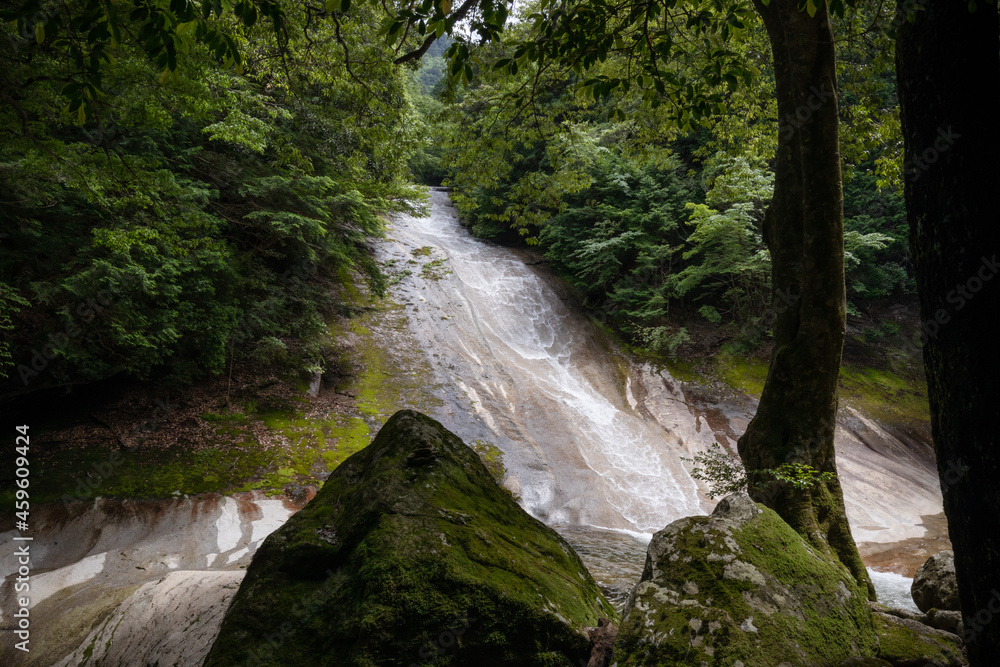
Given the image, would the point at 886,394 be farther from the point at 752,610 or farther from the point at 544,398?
the point at 752,610

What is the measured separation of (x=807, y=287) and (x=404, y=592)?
4847mm

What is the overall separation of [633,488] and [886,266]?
11.6 metres

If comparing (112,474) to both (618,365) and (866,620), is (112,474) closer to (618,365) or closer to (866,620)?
(866,620)

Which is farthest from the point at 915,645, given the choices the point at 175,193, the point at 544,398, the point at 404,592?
the point at 544,398

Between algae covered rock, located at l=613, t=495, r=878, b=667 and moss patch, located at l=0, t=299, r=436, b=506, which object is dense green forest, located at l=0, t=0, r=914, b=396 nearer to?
moss patch, located at l=0, t=299, r=436, b=506

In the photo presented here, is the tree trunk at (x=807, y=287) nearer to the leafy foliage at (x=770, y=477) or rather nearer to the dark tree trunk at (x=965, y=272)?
the leafy foliage at (x=770, y=477)

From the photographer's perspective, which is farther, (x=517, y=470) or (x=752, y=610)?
(x=517, y=470)

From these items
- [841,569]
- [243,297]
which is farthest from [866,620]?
[243,297]

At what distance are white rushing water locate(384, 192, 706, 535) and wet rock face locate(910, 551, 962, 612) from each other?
3921mm

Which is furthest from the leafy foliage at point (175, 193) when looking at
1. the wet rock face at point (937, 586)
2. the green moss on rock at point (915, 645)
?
the wet rock face at point (937, 586)

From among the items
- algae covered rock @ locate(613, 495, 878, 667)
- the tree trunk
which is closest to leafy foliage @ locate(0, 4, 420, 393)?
algae covered rock @ locate(613, 495, 878, 667)

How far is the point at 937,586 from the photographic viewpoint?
506 centimetres

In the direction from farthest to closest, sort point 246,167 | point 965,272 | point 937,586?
point 246,167 < point 937,586 < point 965,272

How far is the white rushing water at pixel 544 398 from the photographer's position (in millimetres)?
9422
